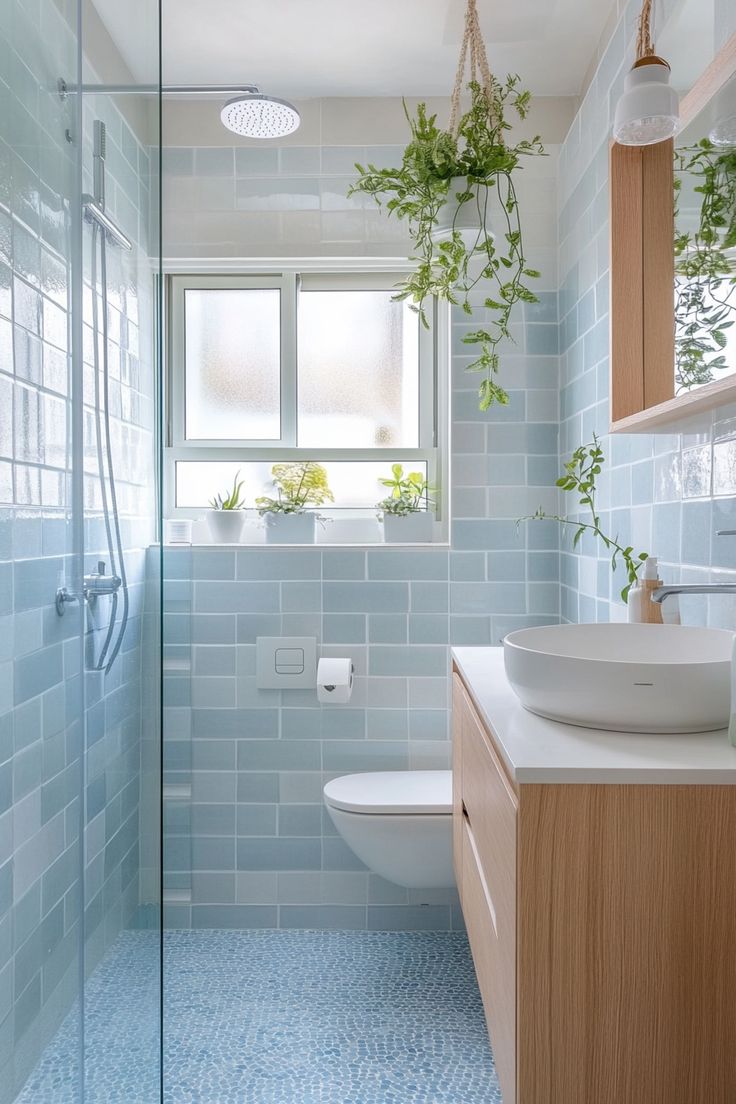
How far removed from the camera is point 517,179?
256cm

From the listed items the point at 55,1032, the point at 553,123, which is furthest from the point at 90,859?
the point at 553,123

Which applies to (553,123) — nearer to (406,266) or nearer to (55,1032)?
(406,266)

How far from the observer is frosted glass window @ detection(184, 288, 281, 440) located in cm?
278

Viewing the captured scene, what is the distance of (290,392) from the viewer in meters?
2.75

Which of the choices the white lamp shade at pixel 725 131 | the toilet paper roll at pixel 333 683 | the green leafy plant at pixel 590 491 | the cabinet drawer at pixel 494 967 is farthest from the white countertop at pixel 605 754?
the toilet paper roll at pixel 333 683

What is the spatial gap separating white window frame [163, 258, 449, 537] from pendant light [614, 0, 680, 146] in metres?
1.28

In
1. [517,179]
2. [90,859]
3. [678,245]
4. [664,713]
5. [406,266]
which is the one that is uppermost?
[517,179]

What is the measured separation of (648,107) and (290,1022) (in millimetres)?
2196

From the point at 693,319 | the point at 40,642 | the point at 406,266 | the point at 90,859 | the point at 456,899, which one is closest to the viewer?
the point at 40,642

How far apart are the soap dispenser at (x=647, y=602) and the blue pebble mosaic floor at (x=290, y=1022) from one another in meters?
1.08

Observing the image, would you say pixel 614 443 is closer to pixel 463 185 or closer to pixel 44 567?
pixel 463 185

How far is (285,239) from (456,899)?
2209 millimetres

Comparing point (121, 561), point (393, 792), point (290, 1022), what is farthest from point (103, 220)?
point (290, 1022)

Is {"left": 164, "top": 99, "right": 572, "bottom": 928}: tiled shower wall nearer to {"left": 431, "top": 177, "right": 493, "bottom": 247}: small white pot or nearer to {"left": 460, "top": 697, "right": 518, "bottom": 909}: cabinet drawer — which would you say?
{"left": 431, "top": 177, "right": 493, "bottom": 247}: small white pot
